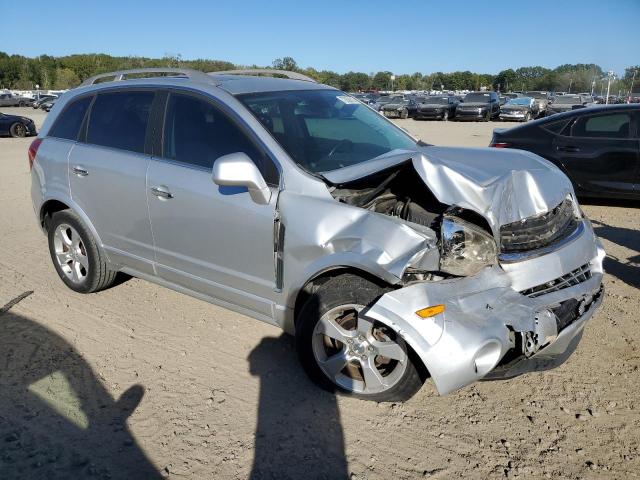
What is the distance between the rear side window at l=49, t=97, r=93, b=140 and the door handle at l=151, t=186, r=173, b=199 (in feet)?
4.38

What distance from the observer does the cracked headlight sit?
2969mm

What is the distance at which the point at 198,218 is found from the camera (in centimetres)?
370

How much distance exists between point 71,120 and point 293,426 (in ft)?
11.4

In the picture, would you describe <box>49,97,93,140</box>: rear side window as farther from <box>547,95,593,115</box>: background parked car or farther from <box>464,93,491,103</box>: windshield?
<box>464,93,491,103</box>: windshield

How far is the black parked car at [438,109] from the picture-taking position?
3167cm

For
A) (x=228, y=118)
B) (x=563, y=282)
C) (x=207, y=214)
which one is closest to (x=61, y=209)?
(x=207, y=214)

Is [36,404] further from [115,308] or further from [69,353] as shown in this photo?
[115,308]

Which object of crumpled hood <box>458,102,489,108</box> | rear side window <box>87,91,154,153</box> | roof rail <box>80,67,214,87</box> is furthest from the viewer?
crumpled hood <box>458,102,489,108</box>

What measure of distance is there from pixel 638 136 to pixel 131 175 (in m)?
6.78

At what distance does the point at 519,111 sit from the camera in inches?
1152

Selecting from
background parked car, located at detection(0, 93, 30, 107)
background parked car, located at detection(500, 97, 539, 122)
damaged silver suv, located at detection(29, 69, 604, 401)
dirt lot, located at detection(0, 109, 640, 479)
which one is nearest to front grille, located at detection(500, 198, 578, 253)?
damaged silver suv, located at detection(29, 69, 604, 401)

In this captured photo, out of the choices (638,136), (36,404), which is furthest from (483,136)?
(36,404)

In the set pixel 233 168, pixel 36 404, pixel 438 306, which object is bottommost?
pixel 36 404

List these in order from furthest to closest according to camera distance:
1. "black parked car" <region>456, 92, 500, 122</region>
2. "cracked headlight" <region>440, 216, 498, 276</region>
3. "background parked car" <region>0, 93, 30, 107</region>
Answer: "background parked car" <region>0, 93, 30, 107</region> < "black parked car" <region>456, 92, 500, 122</region> < "cracked headlight" <region>440, 216, 498, 276</region>
